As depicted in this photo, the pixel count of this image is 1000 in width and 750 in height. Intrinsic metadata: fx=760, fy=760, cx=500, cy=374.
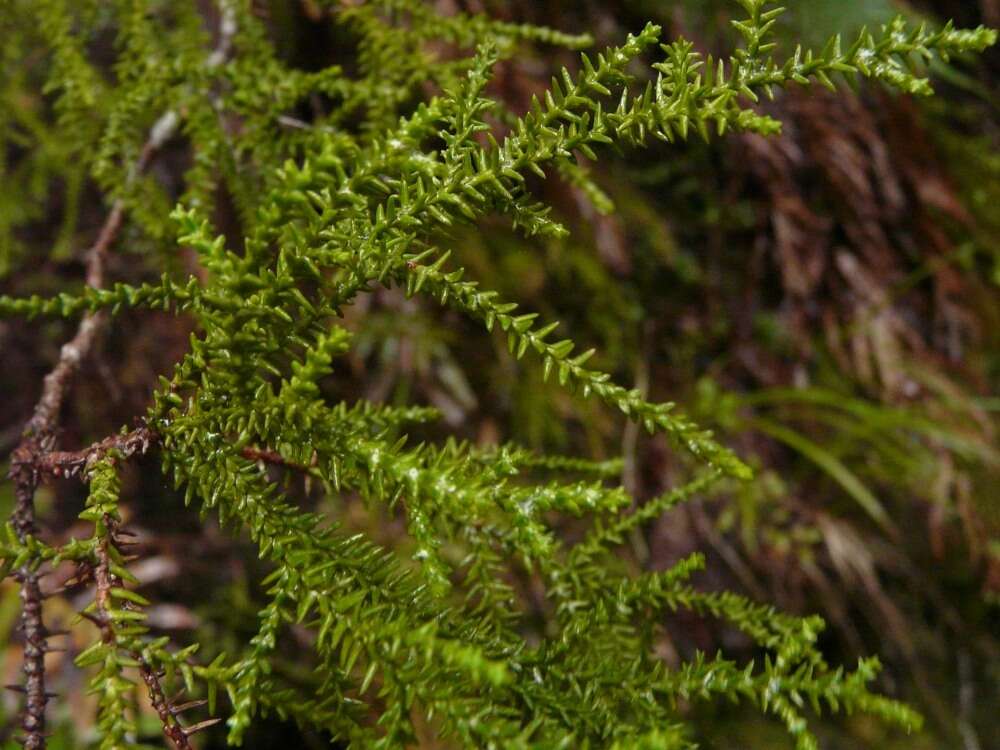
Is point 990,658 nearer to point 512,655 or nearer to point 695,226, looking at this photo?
point 695,226

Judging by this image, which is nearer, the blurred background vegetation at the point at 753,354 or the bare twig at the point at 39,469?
the bare twig at the point at 39,469

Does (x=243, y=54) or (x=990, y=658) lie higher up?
(x=243, y=54)

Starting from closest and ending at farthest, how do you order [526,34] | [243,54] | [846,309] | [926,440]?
[526,34], [243,54], [926,440], [846,309]

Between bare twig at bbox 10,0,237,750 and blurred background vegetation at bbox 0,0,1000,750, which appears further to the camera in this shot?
blurred background vegetation at bbox 0,0,1000,750

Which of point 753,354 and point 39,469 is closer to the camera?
point 39,469

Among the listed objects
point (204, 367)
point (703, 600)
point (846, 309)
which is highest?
point (204, 367)

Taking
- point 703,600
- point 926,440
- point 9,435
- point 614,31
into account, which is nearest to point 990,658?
point 926,440

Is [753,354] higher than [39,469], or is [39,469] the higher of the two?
[39,469]

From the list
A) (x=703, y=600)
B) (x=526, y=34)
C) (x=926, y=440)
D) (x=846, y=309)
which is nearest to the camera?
(x=703, y=600)
